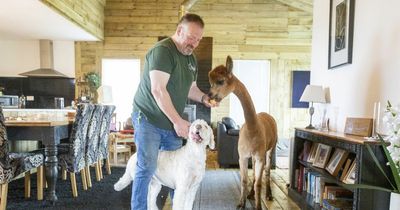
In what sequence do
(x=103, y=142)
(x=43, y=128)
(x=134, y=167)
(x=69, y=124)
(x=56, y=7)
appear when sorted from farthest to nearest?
(x=56, y=7) < (x=103, y=142) < (x=69, y=124) < (x=43, y=128) < (x=134, y=167)

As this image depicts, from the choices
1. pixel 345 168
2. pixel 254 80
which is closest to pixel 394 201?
pixel 345 168

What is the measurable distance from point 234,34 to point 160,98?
616 cm

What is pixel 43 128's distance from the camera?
2754 millimetres

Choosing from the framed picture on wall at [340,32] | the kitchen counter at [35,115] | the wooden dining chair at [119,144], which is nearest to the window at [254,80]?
the wooden dining chair at [119,144]

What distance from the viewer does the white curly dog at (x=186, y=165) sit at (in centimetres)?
165

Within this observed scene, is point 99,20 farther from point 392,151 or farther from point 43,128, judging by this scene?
point 392,151

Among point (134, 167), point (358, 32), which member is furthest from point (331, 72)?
point (134, 167)

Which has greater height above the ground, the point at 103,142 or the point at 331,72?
the point at 331,72

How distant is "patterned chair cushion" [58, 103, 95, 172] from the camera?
9.78ft

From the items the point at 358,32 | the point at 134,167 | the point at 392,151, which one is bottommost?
the point at 134,167

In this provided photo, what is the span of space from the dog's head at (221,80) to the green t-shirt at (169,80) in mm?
553

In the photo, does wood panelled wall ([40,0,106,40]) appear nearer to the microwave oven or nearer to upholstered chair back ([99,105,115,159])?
upholstered chair back ([99,105,115,159])

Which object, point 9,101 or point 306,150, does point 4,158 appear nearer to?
point 306,150

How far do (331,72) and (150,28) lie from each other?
204 inches
